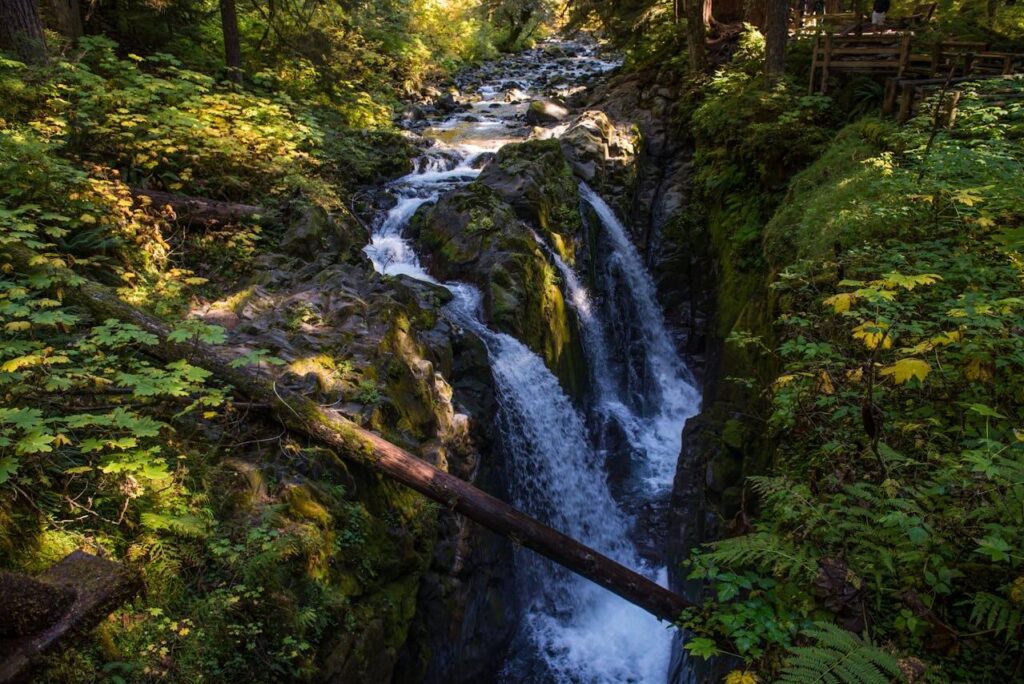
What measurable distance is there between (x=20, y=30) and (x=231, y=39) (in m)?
4.39

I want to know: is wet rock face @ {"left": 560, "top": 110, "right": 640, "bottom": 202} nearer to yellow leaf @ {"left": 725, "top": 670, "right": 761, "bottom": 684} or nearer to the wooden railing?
the wooden railing

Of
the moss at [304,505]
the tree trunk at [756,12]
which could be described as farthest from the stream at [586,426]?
the tree trunk at [756,12]

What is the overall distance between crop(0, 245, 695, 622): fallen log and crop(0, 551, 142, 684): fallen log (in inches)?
85.3

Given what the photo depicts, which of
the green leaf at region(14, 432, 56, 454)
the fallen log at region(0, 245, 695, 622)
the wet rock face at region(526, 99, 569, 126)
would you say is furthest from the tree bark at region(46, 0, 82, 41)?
the wet rock face at region(526, 99, 569, 126)

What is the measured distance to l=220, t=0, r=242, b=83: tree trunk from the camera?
39.2 ft

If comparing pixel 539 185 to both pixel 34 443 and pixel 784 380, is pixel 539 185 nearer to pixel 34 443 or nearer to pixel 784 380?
pixel 784 380

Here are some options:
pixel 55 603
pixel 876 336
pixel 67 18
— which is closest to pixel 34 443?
pixel 55 603

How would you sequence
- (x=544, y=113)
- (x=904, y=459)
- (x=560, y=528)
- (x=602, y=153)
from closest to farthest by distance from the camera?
(x=904, y=459)
(x=560, y=528)
(x=602, y=153)
(x=544, y=113)

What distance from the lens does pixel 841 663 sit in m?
2.53

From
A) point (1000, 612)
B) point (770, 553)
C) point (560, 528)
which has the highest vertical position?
point (1000, 612)

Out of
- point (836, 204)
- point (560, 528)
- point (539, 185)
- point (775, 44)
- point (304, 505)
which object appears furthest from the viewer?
point (539, 185)

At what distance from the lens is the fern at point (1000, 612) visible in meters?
2.70

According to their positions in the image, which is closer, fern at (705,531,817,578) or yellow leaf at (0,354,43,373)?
fern at (705,531,817,578)

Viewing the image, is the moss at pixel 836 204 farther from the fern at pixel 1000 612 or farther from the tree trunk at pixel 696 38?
the tree trunk at pixel 696 38
